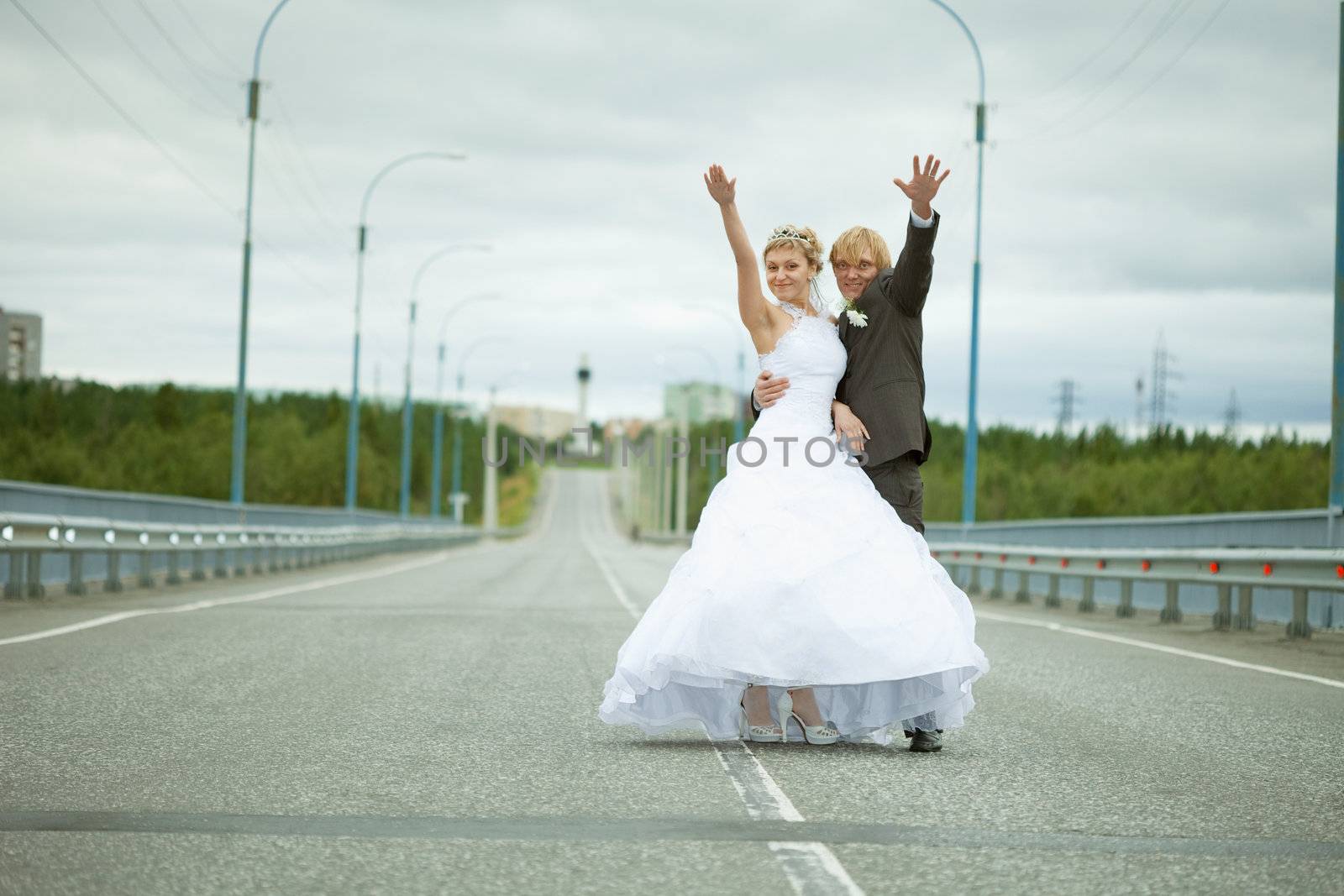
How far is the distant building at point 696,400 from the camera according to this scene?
9275cm

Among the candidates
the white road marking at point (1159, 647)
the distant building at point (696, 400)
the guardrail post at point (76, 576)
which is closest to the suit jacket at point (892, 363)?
the white road marking at point (1159, 647)

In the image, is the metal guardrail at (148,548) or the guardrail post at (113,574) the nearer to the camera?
the metal guardrail at (148,548)

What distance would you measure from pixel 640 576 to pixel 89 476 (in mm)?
93106

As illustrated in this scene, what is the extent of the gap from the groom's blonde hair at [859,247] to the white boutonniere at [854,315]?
0.64 ft

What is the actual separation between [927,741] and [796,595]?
3.02ft

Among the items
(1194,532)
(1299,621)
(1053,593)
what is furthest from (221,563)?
(1299,621)

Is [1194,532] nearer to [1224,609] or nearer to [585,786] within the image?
[1224,609]

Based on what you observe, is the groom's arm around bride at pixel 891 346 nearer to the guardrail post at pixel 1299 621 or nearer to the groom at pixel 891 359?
the groom at pixel 891 359

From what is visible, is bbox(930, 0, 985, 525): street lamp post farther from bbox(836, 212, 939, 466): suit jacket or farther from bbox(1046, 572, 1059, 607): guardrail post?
bbox(836, 212, 939, 466): suit jacket

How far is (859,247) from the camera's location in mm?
7391

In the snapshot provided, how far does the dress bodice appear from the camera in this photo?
24.0 ft

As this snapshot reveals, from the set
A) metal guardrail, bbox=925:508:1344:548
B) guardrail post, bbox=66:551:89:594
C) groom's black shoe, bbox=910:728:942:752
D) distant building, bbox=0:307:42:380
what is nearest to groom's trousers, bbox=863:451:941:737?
groom's black shoe, bbox=910:728:942:752

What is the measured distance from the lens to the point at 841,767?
6.63 meters

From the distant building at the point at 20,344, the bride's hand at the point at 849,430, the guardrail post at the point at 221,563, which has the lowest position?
the guardrail post at the point at 221,563
